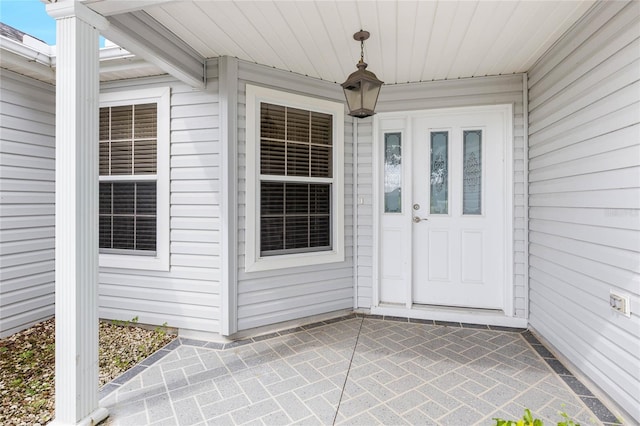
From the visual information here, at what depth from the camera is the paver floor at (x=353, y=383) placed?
2.00 metres

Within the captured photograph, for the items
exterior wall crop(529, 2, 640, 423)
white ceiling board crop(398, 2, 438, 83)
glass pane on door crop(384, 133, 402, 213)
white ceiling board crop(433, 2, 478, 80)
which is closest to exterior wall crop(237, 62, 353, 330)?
glass pane on door crop(384, 133, 402, 213)

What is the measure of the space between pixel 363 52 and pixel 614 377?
3064 mm

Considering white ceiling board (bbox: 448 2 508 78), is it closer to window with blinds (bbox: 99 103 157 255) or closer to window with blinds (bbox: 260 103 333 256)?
window with blinds (bbox: 260 103 333 256)

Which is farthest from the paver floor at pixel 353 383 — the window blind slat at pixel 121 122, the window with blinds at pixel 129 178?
the window blind slat at pixel 121 122

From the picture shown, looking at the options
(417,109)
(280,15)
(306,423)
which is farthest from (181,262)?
(417,109)

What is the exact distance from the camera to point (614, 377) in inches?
80.7

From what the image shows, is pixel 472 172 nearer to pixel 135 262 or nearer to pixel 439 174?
pixel 439 174

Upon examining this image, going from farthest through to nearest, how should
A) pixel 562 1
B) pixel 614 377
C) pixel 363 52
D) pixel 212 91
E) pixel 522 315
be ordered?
pixel 522 315, pixel 212 91, pixel 363 52, pixel 562 1, pixel 614 377

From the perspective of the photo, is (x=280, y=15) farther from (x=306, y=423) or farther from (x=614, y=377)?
(x=614, y=377)

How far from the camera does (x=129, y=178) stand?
11.2 feet

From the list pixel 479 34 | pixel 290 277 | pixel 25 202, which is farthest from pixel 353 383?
pixel 25 202

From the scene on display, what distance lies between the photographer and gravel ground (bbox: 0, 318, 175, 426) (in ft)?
6.98

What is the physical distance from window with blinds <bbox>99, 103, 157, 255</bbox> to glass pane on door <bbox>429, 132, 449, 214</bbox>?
3038 mm

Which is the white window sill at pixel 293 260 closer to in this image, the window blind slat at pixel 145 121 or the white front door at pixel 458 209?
the white front door at pixel 458 209
